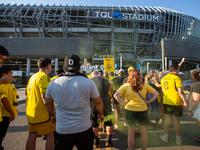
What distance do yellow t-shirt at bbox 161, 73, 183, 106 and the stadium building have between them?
32.2m

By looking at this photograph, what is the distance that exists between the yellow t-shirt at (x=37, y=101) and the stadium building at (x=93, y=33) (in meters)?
33.1

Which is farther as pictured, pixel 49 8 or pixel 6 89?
pixel 49 8

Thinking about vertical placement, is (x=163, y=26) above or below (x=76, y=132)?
above

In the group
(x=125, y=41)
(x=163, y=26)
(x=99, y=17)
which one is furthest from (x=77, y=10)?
(x=163, y=26)

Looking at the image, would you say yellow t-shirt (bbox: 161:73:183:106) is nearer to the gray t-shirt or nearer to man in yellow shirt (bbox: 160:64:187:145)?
man in yellow shirt (bbox: 160:64:187:145)

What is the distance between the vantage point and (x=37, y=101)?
7.15 ft

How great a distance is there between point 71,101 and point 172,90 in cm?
288

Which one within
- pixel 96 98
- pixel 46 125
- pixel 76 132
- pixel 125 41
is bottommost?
pixel 46 125

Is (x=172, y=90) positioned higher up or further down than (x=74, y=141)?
higher up

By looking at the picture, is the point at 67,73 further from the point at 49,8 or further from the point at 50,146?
the point at 49,8

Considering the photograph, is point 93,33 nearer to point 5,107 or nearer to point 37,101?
point 5,107

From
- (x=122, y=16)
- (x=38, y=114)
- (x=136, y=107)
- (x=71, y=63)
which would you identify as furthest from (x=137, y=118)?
(x=122, y=16)

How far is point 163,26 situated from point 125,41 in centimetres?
1375

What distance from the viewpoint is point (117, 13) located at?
114 ft
